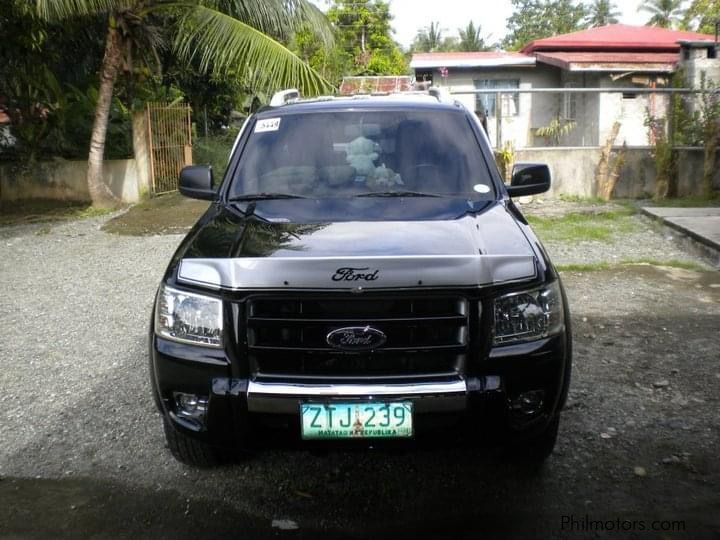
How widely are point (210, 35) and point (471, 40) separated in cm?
4814

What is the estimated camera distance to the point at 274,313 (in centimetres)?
301

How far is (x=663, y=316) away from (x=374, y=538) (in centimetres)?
405

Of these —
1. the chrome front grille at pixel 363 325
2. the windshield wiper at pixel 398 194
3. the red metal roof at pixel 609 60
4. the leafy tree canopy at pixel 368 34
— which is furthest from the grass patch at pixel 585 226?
the leafy tree canopy at pixel 368 34

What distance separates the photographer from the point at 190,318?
311cm

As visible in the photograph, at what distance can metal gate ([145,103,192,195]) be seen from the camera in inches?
577

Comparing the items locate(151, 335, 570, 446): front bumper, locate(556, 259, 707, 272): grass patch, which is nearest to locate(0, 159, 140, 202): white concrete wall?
locate(556, 259, 707, 272): grass patch

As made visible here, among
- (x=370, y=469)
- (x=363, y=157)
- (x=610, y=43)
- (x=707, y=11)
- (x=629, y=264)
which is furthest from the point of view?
(x=707, y=11)

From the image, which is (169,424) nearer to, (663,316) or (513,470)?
(513,470)

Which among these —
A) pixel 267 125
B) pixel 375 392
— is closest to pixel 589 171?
pixel 267 125

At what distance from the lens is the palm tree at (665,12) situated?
4797cm

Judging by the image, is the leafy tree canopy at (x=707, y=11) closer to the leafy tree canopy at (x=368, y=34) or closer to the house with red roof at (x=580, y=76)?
the house with red roof at (x=580, y=76)

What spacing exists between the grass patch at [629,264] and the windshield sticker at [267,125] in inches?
172

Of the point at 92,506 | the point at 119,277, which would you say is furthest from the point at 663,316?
the point at 119,277

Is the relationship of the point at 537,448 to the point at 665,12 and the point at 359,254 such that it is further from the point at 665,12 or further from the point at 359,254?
the point at 665,12
